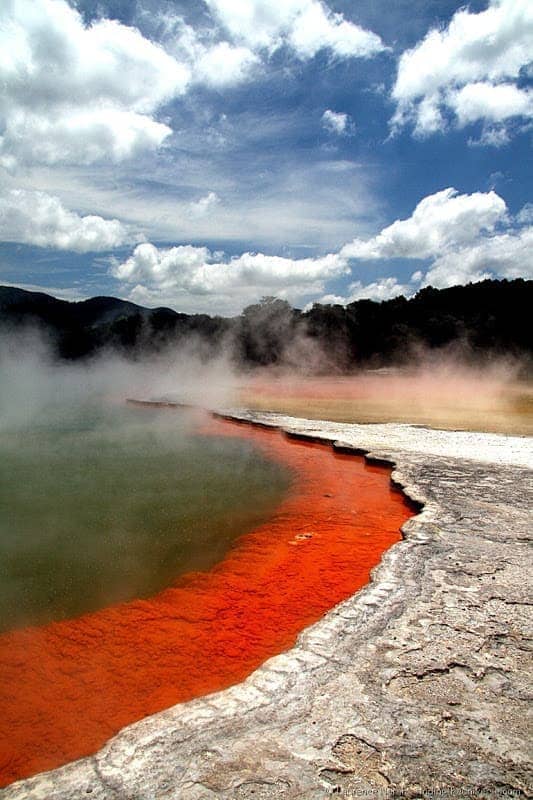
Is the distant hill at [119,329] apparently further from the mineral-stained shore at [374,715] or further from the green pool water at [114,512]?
the mineral-stained shore at [374,715]

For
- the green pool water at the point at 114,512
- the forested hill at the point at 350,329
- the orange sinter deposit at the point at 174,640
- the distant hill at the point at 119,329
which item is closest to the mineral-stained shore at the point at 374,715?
the orange sinter deposit at the point at 174,640

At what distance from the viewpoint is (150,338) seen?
3850 centimetres

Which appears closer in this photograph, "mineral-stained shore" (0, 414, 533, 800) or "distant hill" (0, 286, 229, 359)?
"mineral-stained shore" (0, 414, 533, 800)

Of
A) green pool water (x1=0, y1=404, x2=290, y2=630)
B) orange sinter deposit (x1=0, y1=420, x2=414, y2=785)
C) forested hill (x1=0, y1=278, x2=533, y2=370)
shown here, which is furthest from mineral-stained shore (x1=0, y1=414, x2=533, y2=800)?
forested hill (x1=0, y1=278, x2=533, y2=370)

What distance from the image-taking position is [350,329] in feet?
103

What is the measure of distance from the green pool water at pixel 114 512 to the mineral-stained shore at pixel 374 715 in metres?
1.82

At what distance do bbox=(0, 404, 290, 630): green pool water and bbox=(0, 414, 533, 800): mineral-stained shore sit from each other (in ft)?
5.97

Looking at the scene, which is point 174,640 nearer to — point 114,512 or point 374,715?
point 374,715

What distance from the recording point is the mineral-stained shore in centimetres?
188

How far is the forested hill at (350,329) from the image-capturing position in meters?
27.1

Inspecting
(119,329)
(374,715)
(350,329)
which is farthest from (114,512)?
(119,329)

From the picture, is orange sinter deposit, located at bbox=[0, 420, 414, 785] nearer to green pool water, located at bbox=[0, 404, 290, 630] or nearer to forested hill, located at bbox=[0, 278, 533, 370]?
green pool water, located at bbox=[0, 404, 290, 630]

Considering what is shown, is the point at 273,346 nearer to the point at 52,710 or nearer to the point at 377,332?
the point at 377,332

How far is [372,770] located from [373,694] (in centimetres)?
47
